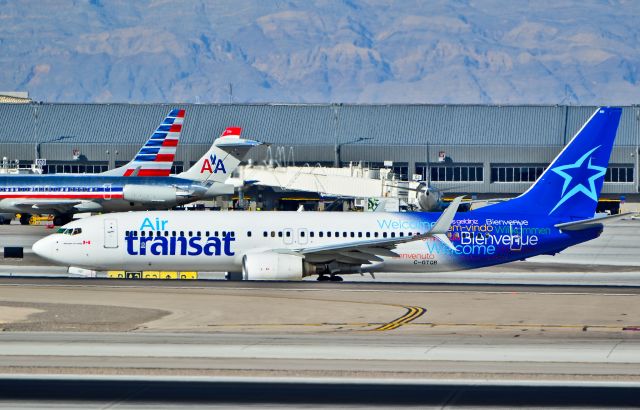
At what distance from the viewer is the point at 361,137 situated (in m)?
162

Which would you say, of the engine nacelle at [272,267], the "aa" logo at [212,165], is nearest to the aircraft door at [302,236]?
the engine nacelle at [272,267]

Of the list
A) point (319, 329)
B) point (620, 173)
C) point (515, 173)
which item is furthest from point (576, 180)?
point (515, 173)

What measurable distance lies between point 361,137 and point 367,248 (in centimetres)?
10861

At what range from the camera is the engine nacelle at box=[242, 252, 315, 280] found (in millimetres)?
52656

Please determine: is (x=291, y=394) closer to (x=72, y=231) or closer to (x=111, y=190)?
(x=72, y=231)

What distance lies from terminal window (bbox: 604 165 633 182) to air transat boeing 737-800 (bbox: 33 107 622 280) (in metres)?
100.0

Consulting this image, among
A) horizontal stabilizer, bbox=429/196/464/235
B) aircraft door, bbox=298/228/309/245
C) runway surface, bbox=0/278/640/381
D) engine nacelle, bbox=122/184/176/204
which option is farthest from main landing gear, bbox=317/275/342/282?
engine nacelle, bbox=122/184/176/204

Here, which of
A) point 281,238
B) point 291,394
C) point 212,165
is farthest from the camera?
point 212,165

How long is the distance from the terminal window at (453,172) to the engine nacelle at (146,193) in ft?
202

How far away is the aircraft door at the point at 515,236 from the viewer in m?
56.2

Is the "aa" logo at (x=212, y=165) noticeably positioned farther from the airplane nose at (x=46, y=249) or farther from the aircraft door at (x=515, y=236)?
the aircraft door at (x=515, y=236)

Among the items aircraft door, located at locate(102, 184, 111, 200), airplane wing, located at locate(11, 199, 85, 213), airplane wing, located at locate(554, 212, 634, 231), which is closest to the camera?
airplane wing, located at locate(554, 212, 634, 231)

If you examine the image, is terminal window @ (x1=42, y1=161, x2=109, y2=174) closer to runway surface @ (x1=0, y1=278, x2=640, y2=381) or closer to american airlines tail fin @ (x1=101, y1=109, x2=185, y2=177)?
american airlines tail fin @ (x1=101, y1=109, x2=185, y2=177)

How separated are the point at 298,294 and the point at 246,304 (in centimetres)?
380
